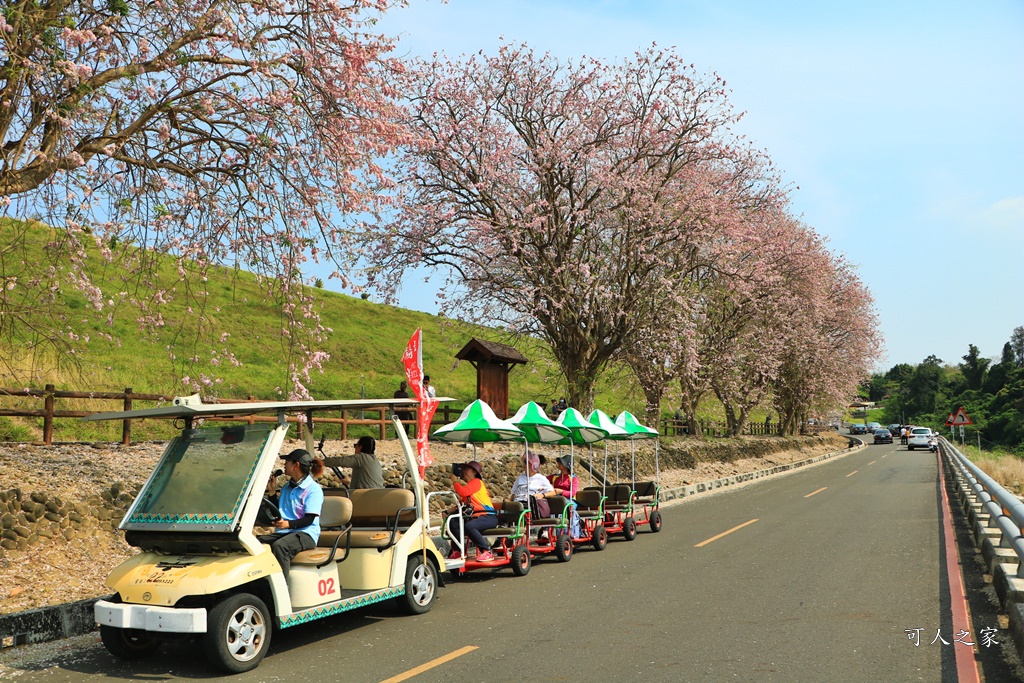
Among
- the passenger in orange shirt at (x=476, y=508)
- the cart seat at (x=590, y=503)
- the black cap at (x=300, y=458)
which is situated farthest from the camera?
the cart seat at (x=590, y=503)

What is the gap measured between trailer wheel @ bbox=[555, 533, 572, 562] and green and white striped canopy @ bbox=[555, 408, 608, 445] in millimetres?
2507

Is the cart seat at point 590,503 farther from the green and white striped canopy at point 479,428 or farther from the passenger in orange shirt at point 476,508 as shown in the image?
the passenger in orange shirt at point 476,508

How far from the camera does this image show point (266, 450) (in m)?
7.18

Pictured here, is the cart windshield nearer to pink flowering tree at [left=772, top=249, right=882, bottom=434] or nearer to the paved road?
the paved road

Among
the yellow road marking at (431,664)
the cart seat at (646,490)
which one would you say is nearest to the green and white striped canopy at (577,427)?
the cart seat at (646,490)

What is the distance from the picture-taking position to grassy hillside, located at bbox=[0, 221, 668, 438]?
14.3 meters

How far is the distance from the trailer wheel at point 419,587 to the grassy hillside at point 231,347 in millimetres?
6066

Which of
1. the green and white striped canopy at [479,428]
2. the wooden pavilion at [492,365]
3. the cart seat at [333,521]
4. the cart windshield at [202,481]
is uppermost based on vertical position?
the wooden pavilion at [492,365]

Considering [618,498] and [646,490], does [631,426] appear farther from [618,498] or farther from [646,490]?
[618,498]

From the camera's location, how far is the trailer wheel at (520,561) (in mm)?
11516

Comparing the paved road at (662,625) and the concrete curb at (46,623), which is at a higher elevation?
the concrete curb at (46,623)

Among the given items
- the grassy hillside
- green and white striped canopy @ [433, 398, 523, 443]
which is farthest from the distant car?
green and white striped canopy @ [433, 398, 523, 443]

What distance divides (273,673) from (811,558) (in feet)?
27.5

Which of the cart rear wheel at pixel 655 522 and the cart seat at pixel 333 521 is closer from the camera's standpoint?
the cart seat at pixel 333 521
